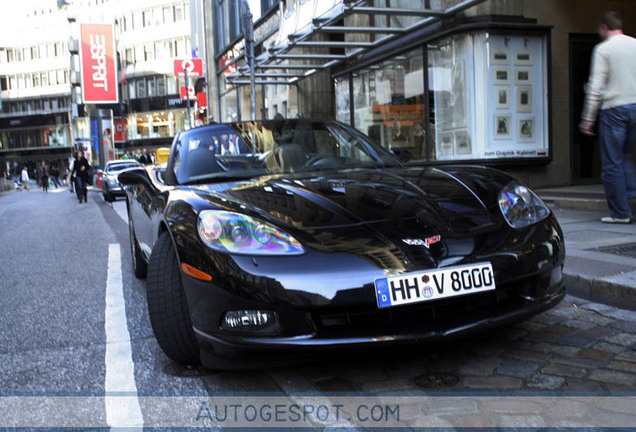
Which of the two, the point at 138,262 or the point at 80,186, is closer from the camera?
the point at 138,262

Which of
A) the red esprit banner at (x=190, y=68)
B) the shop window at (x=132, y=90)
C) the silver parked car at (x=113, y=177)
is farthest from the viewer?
the shop window at (x=132, y=90)

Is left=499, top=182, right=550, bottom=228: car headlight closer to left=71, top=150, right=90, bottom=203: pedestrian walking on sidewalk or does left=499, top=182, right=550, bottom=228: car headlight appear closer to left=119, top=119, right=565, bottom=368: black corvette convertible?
left=119, top=119, right=565, bottom=368: black corvette convertible

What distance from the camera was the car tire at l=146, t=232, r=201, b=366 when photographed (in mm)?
2574

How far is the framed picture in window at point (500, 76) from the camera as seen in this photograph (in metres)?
8.38

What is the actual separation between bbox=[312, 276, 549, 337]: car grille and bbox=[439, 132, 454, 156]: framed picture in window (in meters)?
6.99

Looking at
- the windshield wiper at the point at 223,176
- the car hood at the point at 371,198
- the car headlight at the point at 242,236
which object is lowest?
the car headlight at the point at 242,236

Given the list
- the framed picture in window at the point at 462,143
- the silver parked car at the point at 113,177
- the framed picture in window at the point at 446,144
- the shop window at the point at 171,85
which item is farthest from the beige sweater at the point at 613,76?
the shop window at the point at 171,85

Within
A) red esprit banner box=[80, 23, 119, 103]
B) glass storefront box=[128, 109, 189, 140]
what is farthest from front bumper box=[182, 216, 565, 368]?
glass storefront box=[128, 109, 189, 140]

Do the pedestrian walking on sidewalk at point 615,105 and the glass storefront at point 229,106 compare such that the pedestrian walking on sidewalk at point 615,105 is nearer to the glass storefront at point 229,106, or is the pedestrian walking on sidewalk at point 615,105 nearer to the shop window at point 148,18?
the glass storefront at point 229,106

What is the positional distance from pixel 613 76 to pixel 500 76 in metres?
3.37

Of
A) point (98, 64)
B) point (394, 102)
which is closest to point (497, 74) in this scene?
point (394, 102)

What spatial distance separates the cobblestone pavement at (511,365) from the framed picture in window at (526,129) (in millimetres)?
5859

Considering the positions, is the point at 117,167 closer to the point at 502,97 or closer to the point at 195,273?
the point at 502,97

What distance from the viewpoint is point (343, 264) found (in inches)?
86.9
